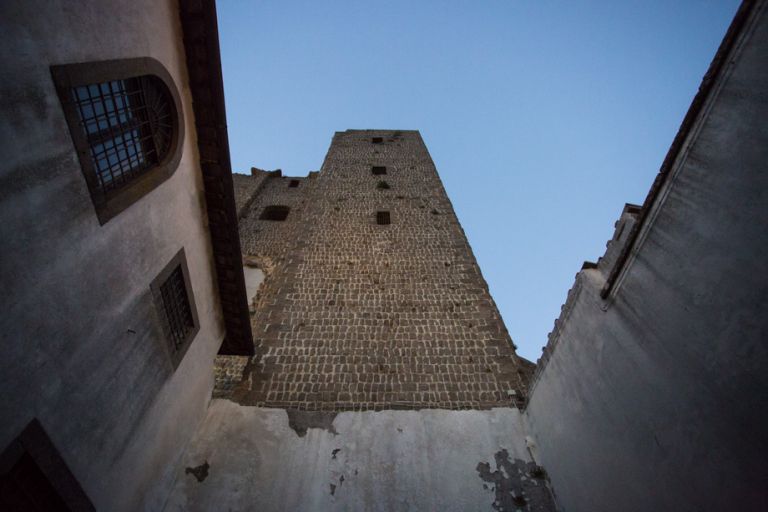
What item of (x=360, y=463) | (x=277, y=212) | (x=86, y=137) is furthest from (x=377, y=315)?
(x=277, y=212)

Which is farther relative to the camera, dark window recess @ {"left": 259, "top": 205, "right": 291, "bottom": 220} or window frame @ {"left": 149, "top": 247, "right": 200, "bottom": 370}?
dark window recess @ {"left": 259, "top": 205, "right": 291, "bottom": 220}

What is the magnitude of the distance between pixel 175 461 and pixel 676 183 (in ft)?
24.2

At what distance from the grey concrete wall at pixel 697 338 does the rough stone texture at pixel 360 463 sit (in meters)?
1.33

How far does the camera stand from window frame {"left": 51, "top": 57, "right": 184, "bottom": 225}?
262 centimetres

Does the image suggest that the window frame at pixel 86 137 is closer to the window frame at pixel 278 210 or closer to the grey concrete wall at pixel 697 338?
the grey concrete wall at pixel 697 338

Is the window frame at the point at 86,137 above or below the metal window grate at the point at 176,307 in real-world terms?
above

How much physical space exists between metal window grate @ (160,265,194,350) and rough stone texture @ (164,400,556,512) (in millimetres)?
1989

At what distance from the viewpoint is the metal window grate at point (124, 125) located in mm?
3064

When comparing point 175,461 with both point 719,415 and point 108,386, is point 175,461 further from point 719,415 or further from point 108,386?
point 719,415

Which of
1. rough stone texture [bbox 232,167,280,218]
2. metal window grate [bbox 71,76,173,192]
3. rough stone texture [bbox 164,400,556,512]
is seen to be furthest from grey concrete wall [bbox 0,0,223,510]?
rough stone texture [bbox 232,167,280,218]

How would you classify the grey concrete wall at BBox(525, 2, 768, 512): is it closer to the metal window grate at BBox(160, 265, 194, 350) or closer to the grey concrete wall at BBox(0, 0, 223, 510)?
the grey concrete wall at BBox(0, 0, 223, 510)

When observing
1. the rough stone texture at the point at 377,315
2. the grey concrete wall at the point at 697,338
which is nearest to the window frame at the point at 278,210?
the rough stone texture at the point at 377,315

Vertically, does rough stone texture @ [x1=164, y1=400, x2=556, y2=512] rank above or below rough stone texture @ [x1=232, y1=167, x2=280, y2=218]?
below

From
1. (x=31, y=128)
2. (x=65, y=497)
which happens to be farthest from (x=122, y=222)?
(x=65, y=497)
